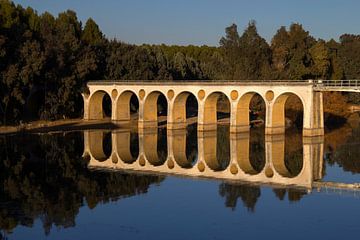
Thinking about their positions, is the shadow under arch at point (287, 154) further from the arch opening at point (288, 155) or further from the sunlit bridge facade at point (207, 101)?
the sunlit bridge facade at point (207, 101)

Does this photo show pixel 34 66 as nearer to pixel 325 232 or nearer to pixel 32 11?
pixel 32 11

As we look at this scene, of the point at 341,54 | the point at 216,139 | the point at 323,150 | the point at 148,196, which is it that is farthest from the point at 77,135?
the point at 341,54

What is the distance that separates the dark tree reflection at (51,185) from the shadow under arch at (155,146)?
202 inches

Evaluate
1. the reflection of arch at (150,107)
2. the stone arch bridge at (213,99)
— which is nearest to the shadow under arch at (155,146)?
the reflection of arch at (150,107)

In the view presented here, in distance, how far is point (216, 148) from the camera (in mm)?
48406

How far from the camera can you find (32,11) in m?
75.5

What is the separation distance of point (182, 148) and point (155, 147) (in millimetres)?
2348

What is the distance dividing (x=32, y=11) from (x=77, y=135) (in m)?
25.4

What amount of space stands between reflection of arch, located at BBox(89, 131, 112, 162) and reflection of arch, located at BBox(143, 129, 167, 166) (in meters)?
3.14

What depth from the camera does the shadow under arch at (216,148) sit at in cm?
4084

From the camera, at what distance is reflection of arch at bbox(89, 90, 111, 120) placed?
69.3 m

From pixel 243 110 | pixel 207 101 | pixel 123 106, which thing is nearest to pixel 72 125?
pixel 123 106

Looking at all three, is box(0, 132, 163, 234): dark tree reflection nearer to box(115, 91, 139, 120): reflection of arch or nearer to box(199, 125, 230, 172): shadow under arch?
box(199, 125, 230, 172): shadow under arch

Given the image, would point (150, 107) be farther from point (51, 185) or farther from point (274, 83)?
point (51, 185)
